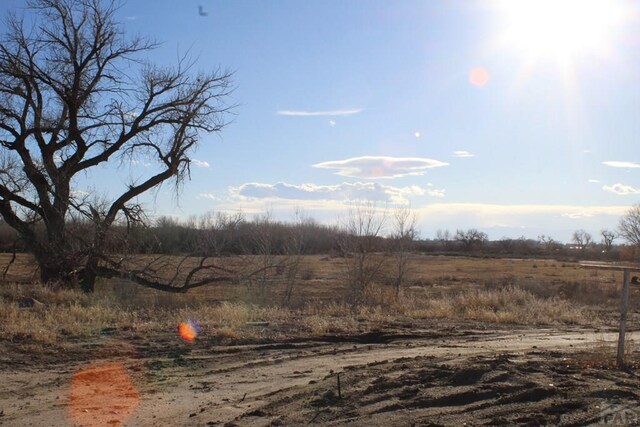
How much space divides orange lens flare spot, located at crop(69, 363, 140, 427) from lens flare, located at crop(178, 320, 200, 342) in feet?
8.94

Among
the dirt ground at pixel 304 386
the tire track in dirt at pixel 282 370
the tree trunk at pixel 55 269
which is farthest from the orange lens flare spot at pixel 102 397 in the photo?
the tree trunk at pixel 55 269

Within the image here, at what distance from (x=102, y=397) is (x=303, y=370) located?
3.08 m

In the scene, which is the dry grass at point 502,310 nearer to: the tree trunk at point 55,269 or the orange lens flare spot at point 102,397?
the orange lens flare spot at point 102,397

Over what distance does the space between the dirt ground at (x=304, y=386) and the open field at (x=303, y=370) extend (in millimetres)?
22

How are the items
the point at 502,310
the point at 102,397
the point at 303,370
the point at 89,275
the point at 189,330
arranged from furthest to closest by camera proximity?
the point at 89,275, the point at 502,310, the point at 189,330, the point at 303,370, the point at 102,397

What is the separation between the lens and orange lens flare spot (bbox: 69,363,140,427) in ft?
23.1

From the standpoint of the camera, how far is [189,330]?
13.3 m

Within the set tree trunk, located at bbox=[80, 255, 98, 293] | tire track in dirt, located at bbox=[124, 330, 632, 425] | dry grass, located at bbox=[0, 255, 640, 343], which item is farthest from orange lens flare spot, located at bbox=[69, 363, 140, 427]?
tree trunk, located at bbox=[80, 255, 98, 293]

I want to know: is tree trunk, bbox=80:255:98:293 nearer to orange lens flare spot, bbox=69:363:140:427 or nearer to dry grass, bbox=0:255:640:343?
dry grass, bbox=0:255:640:343

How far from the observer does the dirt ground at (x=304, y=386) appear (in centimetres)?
662

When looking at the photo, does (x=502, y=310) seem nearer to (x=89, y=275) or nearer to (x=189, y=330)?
(x=189, y=330)

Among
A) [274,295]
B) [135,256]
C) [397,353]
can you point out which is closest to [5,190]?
[135,256]

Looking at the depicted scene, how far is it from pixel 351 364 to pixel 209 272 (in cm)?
2119

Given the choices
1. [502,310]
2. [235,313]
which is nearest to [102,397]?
[235,313]
